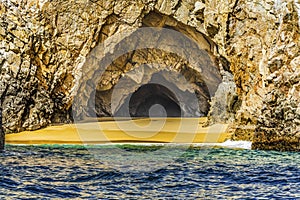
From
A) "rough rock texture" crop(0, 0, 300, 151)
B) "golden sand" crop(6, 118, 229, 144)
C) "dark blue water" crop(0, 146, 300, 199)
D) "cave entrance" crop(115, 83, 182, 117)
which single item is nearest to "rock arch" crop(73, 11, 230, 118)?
"rough rock texture" crop(0, 0, 300, 151)

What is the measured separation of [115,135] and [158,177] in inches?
341

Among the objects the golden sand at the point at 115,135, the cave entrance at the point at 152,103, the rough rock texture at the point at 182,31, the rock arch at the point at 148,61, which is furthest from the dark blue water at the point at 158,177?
the cave entrance at the point at 152,103

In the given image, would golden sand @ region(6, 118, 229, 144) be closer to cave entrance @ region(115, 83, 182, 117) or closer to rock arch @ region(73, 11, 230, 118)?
rock arch @ region(73, 11, 230, 118)

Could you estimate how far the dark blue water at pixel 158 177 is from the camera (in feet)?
32.9

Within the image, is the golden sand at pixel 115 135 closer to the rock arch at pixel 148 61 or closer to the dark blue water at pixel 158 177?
the rock arch at pixel 148 61

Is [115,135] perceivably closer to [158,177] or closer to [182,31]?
[182,31]

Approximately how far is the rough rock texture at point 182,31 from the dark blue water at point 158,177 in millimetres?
2788

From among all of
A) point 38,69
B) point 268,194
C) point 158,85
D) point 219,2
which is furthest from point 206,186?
point 158,85

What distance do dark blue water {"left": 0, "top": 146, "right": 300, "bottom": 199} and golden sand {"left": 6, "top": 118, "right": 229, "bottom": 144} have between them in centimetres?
326

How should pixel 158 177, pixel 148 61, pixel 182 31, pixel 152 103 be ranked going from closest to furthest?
1. pixel 158 177
2. pixel 182 31
3. pixel 148 61
4. pixel 152 103

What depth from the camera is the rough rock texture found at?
1683 centimetres

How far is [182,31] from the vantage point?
24.2m

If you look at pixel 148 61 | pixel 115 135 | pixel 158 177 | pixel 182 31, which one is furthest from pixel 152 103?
pixel 158 177

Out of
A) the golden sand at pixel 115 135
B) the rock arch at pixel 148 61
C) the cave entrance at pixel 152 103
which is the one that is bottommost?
the golden sand at pixel 115 135
